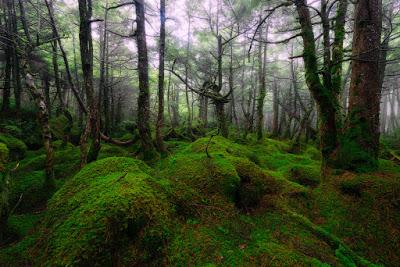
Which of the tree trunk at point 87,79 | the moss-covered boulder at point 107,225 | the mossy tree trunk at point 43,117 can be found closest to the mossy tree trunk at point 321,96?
the moss-covered boulder at point 107,225

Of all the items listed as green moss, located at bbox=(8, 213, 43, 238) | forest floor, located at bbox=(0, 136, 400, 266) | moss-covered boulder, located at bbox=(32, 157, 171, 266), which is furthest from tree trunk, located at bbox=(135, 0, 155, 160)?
moss-covered boulder, located at bbox=(32, 157, 171, 266)

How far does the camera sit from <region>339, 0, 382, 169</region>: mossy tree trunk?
14.7ft

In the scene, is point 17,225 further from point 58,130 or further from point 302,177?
point 58,130

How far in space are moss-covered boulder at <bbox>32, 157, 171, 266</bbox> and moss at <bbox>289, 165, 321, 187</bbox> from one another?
13.5 feet

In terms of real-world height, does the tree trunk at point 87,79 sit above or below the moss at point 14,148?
above

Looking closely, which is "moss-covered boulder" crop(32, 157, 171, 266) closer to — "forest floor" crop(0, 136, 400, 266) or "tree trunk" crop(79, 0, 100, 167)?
"forest floor" crop(0, 136, 400, 266)

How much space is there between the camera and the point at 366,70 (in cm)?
455

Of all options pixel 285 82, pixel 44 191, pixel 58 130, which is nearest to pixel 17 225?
pixel 44 191

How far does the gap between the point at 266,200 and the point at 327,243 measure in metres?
1.14

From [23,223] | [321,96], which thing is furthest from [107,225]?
[321,96]

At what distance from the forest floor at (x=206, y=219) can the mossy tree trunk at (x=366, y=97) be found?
37cm

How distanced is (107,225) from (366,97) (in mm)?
5195

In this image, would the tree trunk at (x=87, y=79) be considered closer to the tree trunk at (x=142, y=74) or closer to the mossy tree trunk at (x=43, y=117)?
the mossy tree trunk at (x=43, y=117)

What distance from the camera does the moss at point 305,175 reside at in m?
5.83
